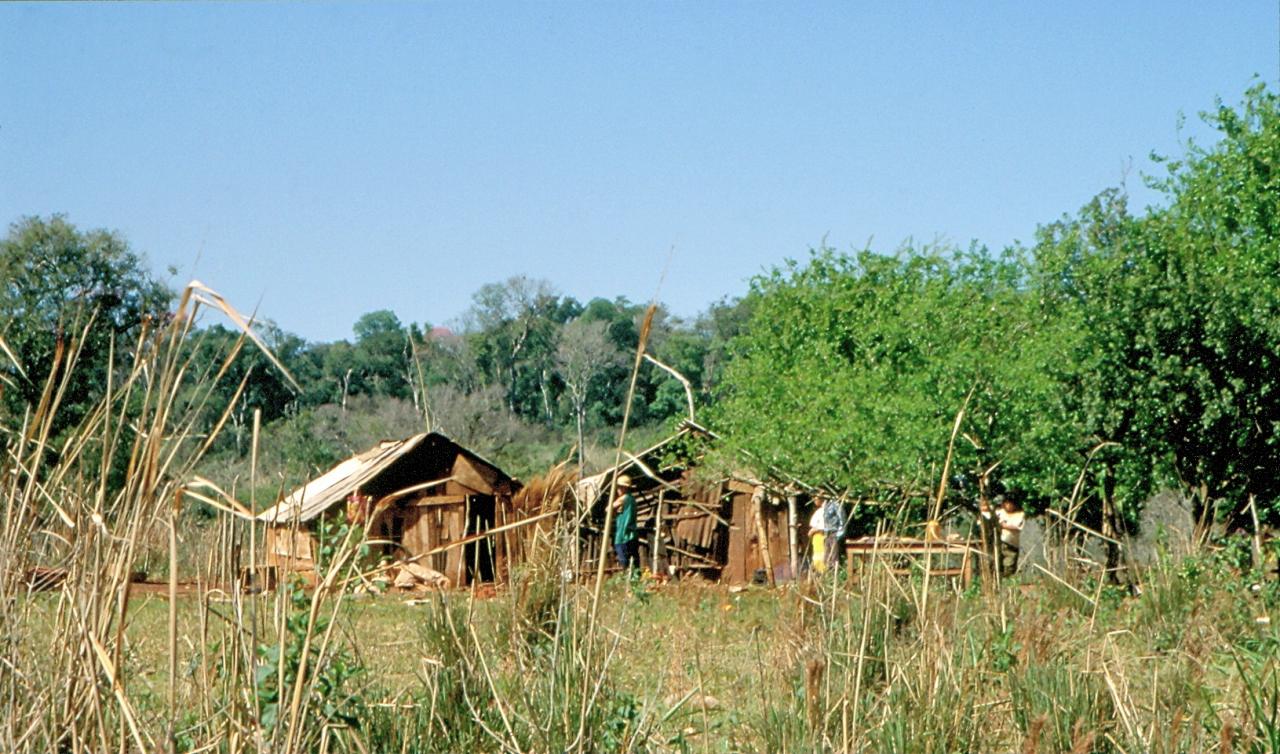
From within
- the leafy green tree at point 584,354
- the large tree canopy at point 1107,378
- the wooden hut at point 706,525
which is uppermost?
the leafy green tree at point 584,354

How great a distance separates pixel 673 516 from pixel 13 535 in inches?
757

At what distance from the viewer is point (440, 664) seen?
3.04m

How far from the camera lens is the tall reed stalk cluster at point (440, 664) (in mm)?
2047

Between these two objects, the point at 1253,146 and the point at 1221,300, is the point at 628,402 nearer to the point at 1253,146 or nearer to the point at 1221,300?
the point at 1221,300

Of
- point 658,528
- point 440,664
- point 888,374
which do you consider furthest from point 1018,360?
point 440,664

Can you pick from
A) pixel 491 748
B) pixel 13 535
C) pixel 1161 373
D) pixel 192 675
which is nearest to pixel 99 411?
pixel 13 535

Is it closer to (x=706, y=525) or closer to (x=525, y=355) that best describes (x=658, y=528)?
(x=706, y=525)

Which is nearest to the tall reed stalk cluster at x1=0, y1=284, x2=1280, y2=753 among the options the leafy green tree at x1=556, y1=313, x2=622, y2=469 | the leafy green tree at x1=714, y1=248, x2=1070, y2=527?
the leafy green tree at x1=714, y1=248, x2=1070, y2=527

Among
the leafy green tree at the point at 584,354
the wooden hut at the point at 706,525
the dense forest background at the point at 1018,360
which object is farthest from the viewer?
the leafy green tree at the point at 584,354

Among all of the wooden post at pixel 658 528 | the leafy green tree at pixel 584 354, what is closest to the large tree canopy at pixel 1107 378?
the wooden post at pixel 658 528

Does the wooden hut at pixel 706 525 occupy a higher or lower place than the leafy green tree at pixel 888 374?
lower

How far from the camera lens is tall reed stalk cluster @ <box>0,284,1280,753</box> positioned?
205 cm

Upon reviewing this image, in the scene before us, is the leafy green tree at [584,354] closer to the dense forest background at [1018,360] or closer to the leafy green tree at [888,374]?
the dense forest background at [1018,360]

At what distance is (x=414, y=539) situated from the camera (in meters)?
19.2
